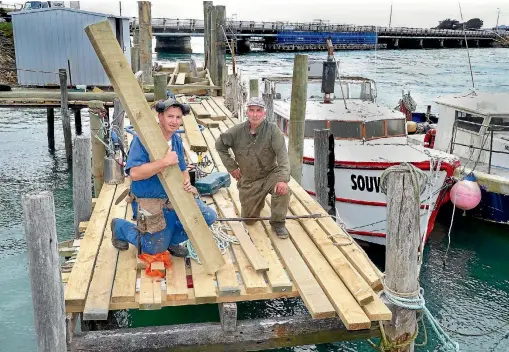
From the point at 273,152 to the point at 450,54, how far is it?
79.2 m

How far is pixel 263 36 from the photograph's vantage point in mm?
74875

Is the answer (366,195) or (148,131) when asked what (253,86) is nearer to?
(366,195)

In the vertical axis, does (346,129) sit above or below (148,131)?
below

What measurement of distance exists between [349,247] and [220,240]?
1.55 meters

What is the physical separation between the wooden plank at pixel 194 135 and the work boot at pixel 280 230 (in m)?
3.53

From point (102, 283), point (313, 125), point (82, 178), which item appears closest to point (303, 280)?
point (102, 283)

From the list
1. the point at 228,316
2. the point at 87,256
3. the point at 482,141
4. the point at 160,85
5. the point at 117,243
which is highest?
the point at 160,85

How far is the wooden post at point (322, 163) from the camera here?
350 inches

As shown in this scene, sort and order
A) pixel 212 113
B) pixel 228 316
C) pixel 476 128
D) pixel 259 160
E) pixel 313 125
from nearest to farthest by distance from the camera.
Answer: pixel 228 316 → pixel 259 160 → pixel 313 125 → pixel 212 113 → pixel 476 128

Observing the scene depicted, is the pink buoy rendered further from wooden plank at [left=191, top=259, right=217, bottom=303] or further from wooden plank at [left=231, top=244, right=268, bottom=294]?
wooden plank at [left=191, top=259, right=217, bottom=303]

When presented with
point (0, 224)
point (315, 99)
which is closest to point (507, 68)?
point (315, 99)

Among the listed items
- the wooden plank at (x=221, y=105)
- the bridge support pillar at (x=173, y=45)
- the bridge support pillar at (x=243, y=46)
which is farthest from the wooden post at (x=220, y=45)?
the bridge support pillar at (x=173, y=45)

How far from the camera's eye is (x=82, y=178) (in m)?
8.02

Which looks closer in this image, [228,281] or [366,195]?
[228,281]
